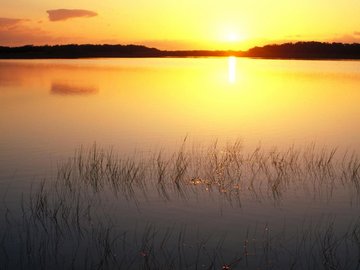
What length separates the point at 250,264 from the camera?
7164mm

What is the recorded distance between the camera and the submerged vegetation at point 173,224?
7.30 m

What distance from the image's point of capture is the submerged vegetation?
730cm

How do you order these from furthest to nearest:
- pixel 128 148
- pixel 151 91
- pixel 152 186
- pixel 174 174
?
pixel 151 91 → pixel 128 148 → pixel 174 174 → pixel 152 186

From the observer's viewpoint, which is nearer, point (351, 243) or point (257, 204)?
point (351, 243)

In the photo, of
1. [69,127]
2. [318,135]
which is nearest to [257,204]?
[318,135]

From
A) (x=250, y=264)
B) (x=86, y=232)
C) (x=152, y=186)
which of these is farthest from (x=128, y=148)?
(x=250, y=264)

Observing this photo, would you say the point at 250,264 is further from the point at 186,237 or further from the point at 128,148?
the point at 128,148

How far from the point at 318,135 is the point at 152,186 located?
985 centimetres

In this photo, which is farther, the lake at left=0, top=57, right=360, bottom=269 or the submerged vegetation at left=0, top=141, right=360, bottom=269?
the lake at left=0, top=57, right=360, bottom=269

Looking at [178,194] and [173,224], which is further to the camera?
[178,194]

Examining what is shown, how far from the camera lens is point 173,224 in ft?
29.2

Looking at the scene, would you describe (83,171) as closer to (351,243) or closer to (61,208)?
(61,208)

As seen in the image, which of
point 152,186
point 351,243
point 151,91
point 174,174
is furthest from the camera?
point 151,91

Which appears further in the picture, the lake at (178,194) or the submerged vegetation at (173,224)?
the lake at (178,194)
